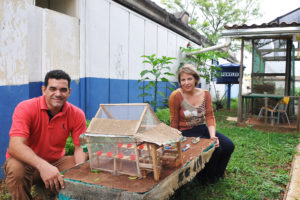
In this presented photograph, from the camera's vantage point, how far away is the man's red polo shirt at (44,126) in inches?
93.2

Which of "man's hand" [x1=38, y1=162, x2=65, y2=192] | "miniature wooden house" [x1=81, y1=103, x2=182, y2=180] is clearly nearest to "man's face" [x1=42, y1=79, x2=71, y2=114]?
"miniature wooden house" [x1=81, y1=103, x2=182, y2=180]

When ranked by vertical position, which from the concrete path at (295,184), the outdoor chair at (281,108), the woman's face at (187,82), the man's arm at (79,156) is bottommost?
the concrete path at (295,184)

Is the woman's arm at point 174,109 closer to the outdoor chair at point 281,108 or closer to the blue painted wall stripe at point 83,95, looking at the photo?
the blue painted wall stripe at point 83,95

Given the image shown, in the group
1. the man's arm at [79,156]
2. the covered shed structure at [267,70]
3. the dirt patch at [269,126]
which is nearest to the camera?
the man's arm at [79,156]

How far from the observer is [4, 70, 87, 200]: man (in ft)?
7.34

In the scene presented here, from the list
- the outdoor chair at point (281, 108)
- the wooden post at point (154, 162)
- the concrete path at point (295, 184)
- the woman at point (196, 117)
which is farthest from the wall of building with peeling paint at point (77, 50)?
the outdoor chair at point (281, 108)

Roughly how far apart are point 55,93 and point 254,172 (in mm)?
3104

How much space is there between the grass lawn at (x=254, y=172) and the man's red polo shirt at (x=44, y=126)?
2.97ft

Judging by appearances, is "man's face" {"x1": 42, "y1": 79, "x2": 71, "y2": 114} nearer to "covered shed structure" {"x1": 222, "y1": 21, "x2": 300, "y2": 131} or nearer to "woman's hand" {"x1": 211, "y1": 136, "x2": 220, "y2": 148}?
"woman's hand" {"x1": 211, "y1": 136, "x2": 220, "y2": 148}

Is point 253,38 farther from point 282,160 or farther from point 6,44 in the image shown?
point 6,44

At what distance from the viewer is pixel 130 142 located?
1.89m

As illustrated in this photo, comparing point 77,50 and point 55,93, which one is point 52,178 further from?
point 77,50

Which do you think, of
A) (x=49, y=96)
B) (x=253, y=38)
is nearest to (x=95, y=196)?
(x=49, y=96)

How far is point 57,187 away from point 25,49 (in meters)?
2.30
